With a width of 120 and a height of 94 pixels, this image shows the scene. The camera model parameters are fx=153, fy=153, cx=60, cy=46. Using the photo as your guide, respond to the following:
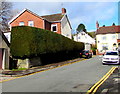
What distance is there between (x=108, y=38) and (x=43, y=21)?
89.1 ft

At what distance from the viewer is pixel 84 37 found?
67938 millimetres

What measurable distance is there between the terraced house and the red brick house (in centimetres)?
1855

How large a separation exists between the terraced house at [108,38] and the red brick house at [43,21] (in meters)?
18.5

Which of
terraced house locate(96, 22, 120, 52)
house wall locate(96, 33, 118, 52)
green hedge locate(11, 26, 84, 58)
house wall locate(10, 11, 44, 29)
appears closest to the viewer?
green hedge locate(11, 26, 84, 58)

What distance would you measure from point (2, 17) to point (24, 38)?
2558 cm

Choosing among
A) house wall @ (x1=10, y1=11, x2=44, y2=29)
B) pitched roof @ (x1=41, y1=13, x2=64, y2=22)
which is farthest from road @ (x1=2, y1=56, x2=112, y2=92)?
pitched roof @ (x1=41, y1=13, x2=64, y2=22)

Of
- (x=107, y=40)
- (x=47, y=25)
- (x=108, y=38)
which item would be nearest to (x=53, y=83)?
(x=47, y=25)

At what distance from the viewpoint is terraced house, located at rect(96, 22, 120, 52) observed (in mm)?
48531

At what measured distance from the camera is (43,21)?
2989cm

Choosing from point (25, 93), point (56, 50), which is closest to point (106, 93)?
point (25, 93)

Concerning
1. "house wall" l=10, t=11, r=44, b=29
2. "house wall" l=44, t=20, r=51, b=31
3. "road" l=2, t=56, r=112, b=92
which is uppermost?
"house wall" l=10, t=11, r=44, b=29

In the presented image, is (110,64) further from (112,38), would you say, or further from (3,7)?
(112,38)

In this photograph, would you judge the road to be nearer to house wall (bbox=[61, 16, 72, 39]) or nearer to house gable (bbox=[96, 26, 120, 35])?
house wall (bbox=[61, 16, 72, 39])

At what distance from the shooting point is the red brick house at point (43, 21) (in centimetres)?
3042
